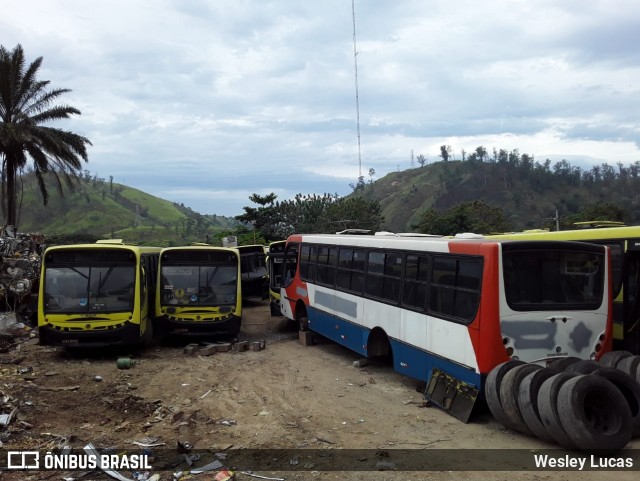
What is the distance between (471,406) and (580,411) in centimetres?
179

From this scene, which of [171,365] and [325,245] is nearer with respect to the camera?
[171,365]

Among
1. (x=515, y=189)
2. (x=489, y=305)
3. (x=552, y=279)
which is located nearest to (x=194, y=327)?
(x=489, y=305)

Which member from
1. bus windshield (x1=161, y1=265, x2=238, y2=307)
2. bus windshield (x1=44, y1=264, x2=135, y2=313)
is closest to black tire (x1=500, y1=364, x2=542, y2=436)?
bus windshield (x1=161, y1=265, x2=238, y2=307)

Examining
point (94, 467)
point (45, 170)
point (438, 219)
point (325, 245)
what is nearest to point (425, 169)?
point (438, 219)

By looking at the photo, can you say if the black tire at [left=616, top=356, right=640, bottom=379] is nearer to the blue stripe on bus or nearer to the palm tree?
the blue stripe on bus

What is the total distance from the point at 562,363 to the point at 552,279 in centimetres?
116

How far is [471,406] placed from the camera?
7914 mm

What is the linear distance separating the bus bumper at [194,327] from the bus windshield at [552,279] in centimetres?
804

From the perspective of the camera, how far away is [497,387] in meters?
7.36

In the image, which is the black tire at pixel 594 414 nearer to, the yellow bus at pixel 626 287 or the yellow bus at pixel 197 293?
the yellow bus at pixel 626 287

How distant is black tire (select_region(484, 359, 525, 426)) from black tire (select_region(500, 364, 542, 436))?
70 mm

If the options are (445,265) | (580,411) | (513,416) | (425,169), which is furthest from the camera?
(425,169)

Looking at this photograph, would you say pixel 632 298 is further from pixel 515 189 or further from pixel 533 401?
pixel 515 189

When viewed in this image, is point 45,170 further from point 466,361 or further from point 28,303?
point 466,361
